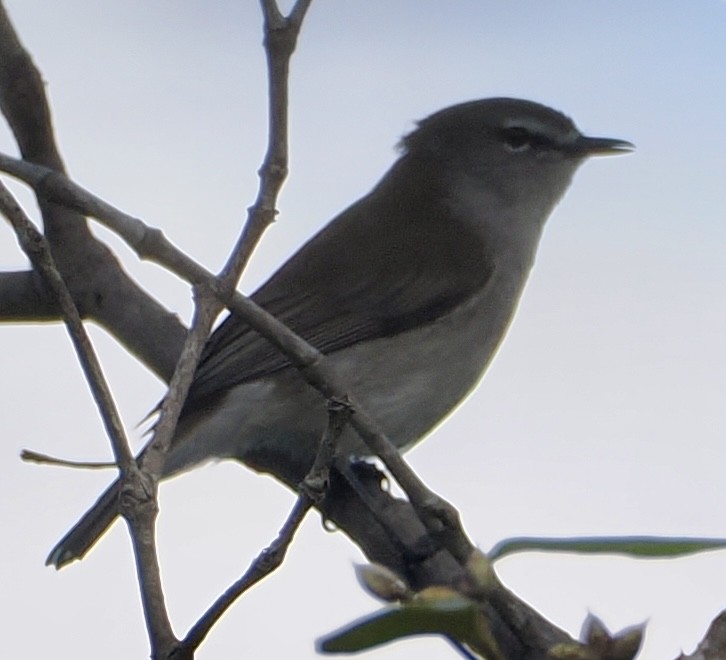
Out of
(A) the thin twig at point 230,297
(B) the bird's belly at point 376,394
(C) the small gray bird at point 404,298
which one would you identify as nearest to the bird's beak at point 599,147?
(C) the small gray bird at point 404,298

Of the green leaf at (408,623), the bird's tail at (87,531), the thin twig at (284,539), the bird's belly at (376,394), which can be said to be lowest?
the green leaf at (408,623)

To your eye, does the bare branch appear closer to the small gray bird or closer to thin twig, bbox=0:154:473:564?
the small gray bird

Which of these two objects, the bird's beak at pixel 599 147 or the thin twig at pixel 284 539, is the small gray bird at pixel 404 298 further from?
the thin twig at pixel 284 539

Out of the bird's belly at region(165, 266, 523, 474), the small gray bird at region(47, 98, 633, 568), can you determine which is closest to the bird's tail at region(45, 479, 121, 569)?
the small gray bird at region(47, 98, 633, 568)

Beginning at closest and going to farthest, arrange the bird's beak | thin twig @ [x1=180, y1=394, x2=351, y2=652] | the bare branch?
thin twig @ [x1=180, y1=394, x2=351, y2=652] < the bare branch < the bird's beak

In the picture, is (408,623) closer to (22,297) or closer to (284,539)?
(284,539)

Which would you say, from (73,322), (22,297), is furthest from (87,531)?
(73,322)
